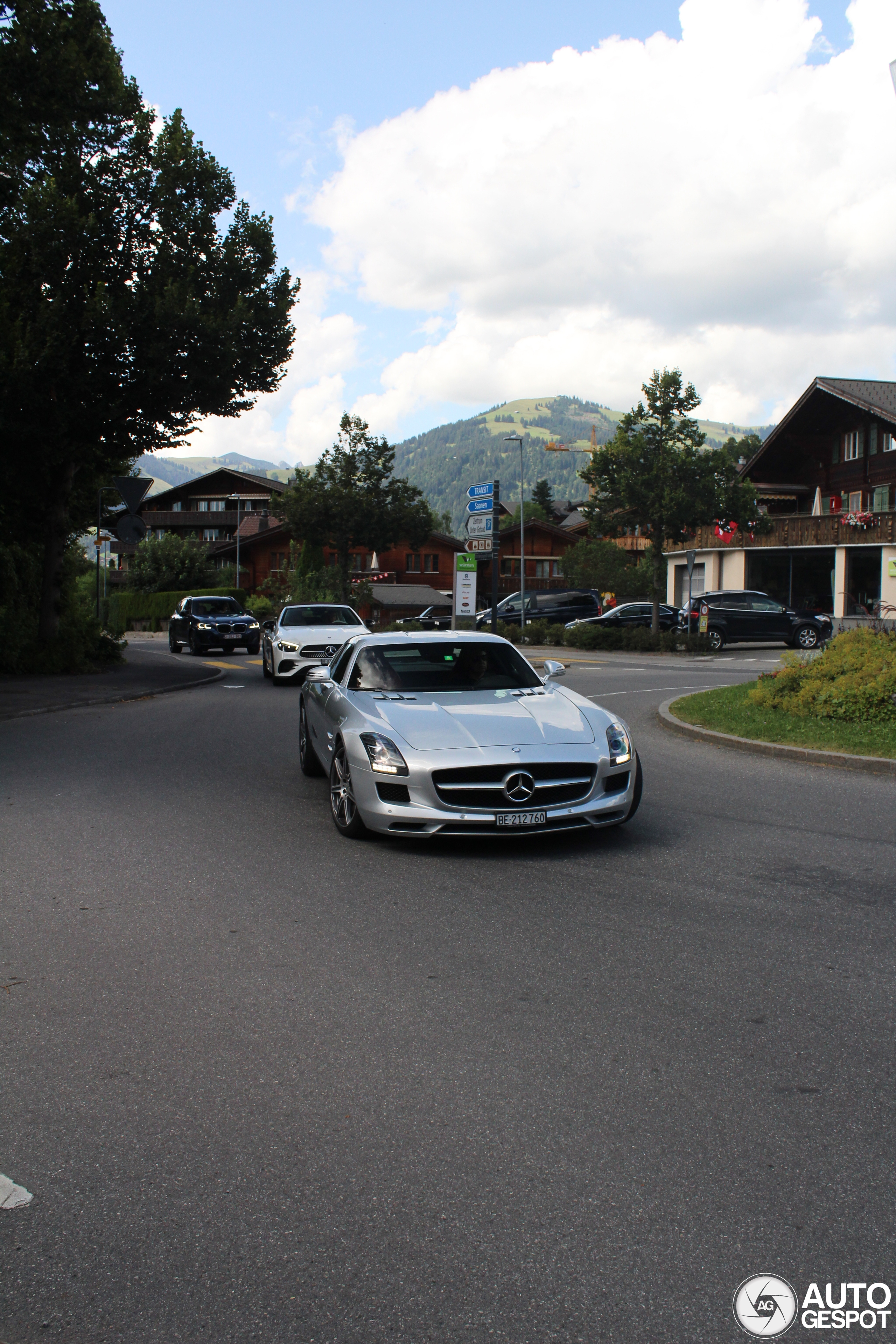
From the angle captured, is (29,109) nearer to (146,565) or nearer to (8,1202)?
(8,1202)

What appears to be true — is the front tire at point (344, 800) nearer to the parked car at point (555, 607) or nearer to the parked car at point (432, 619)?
the parked car at point (432, 619)

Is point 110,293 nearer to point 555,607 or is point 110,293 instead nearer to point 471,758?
point 471,758

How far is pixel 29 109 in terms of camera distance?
1596 centimetres

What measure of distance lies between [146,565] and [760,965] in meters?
67.9

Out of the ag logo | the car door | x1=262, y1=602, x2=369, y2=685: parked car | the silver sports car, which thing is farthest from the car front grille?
the car door

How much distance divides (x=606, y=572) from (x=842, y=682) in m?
46.3

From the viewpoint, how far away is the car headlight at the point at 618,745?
675 centimetres

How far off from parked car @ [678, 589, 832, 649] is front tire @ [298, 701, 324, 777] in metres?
26.3

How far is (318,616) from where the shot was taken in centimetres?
2216

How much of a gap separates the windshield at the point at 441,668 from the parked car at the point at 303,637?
1169 cm

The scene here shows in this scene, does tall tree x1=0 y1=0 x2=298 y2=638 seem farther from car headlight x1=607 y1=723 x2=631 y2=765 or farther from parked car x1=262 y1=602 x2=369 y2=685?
car headlight x1=607 y1=723 x2=631 y2=765

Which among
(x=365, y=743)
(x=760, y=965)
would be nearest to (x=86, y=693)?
(x=365, y=743)

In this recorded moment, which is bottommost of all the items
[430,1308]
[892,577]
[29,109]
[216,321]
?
[430,1308]

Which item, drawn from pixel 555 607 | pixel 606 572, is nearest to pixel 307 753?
pixel 555 607
